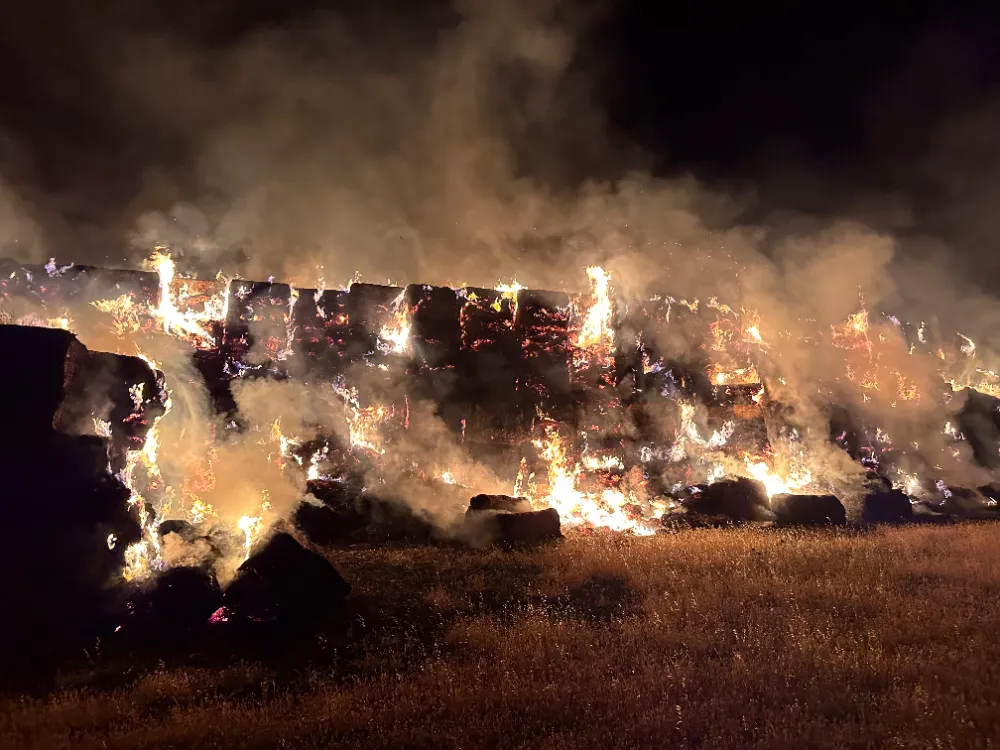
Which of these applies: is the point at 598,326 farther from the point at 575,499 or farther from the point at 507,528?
the point at 507,528

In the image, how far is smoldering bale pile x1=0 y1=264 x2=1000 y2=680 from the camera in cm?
721

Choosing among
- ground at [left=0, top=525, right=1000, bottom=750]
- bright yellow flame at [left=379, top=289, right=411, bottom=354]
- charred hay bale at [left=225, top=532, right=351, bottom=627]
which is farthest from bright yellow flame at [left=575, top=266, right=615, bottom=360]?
charred hay bale at [left=225, top=532, right=351, bottom=627]

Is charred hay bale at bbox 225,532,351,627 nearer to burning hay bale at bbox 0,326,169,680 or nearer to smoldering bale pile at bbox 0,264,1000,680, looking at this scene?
smoldering bale pile at bbox 0,264,1000,680

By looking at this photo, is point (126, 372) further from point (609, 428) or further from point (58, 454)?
point (609, 428)

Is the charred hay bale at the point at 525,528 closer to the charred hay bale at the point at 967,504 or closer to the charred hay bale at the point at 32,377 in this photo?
the charred hay bale at the point at 32,377

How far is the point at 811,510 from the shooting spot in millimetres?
15180

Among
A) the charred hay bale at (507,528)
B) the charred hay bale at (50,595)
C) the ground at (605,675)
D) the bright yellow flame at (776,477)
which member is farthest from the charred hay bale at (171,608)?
the bright yellow flame at (776,477)

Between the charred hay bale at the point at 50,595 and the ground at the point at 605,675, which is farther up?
the charred hay bale at the point at 50,595

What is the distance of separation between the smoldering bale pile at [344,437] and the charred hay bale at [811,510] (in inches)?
1.6

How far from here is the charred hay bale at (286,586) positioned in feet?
25.2

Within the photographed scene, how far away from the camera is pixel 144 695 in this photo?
5.99 m

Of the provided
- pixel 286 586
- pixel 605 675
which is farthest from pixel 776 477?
pixel 286 586

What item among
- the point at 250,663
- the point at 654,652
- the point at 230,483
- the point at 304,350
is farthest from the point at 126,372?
the point at 304,350

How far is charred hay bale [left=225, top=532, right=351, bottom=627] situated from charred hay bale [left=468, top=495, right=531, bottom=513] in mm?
6293
